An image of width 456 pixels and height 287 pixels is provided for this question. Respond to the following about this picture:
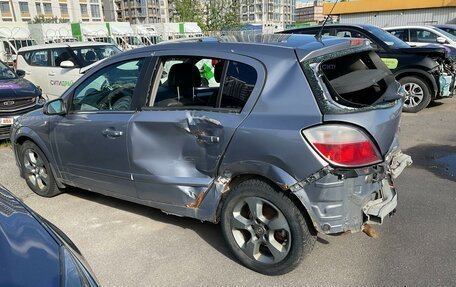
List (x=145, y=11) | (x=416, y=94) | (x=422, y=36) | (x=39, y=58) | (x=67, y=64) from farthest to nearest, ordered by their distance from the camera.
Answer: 1. (x=145, y=11)
2. (x=422, y=36)
3. (x=39, y=58)
4. (x=67, y=64)
5. (x=416, y=94)

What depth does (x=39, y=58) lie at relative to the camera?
9.74 meters

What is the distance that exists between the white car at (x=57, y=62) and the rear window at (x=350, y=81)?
6886 millimetres

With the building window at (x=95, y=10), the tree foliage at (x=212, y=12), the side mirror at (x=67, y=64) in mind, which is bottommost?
the side mirror at (x=67, y=64)

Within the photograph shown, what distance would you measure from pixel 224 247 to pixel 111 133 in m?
1.41

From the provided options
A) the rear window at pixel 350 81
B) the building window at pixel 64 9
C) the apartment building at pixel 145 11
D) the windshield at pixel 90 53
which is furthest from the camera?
the apartment building at pixel 145 11

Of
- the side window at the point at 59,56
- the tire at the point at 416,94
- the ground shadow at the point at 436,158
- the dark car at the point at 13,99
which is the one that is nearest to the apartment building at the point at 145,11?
the side window at the point at 59,56

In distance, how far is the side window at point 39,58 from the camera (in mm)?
9586

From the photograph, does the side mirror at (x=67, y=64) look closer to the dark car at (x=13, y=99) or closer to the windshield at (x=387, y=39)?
the dark car at (x=13, y=99)

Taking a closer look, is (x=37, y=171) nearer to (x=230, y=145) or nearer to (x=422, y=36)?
(x=230, y=145)

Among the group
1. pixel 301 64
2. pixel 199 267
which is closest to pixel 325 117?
pixel 301 64

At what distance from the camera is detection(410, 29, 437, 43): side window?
1152 centimetres

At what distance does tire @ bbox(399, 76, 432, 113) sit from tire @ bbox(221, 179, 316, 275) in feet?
20.6

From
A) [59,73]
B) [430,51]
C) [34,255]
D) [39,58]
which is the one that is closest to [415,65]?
[430,51]

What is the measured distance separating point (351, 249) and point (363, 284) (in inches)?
19.2
